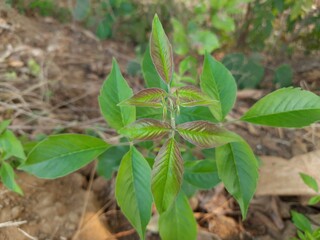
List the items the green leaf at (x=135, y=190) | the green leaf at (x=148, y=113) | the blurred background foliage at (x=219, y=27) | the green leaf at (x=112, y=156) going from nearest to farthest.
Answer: the green leaf at (x=135, y=190), the green leaf at (x=148, y=113), the green leaf at (x=112, y=156), the blurred background foliage at (x=219, y=27)

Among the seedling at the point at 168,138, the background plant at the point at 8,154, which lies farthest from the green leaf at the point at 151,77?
the background plant at the point at 8,154

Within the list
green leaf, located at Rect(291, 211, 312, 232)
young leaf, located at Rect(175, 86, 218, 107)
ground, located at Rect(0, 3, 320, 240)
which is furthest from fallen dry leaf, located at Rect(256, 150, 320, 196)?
young leaf, located at Rect(175, 86, 218, 107)

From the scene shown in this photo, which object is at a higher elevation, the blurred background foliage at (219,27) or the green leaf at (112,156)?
the blurred background foliage at (219,27)

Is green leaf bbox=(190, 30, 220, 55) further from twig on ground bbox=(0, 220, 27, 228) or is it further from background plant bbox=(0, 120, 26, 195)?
twig on ground bbox=(0, 220, 27, 228)

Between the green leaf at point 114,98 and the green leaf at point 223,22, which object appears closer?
the green leaf at point 114,98

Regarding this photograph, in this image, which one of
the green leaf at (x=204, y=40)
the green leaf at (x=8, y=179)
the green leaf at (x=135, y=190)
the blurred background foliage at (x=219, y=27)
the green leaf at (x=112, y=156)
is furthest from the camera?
Answer: the green leaf at (x=204, y=40)

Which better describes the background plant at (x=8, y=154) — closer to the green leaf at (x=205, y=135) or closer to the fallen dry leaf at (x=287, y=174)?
the green leaf at (x=205, y=135)
